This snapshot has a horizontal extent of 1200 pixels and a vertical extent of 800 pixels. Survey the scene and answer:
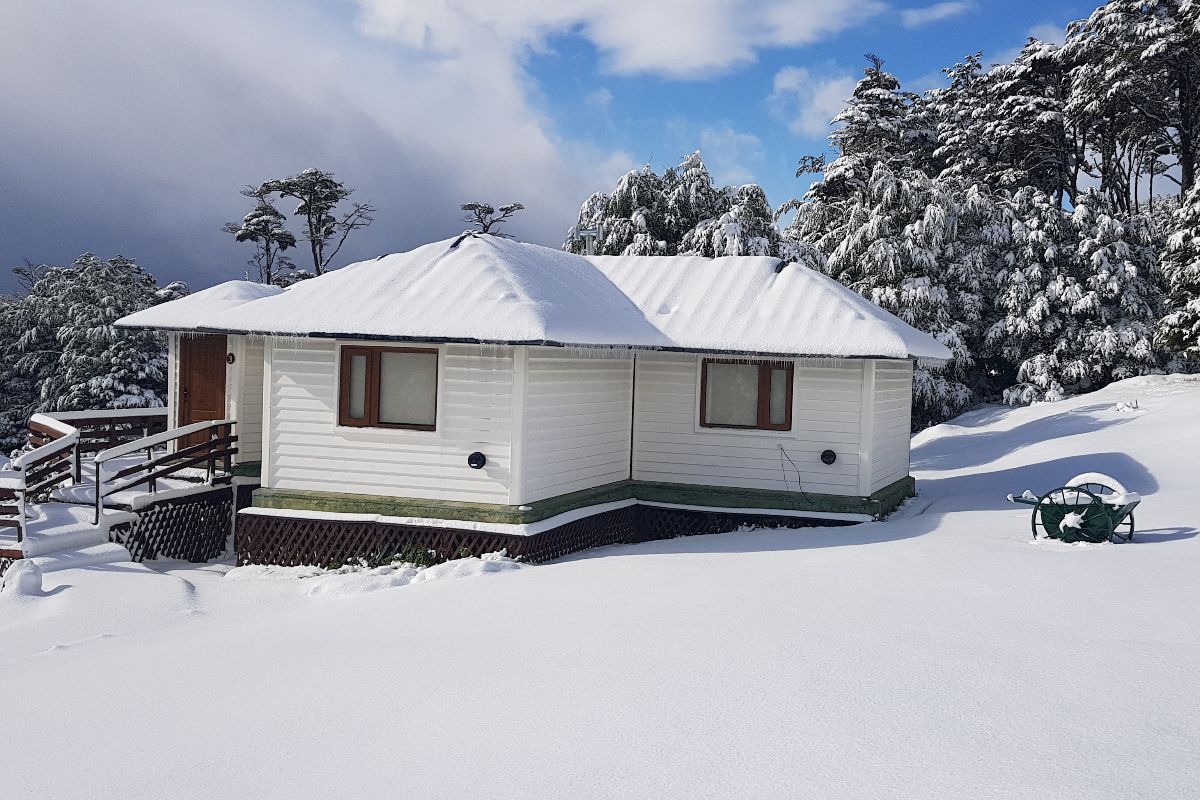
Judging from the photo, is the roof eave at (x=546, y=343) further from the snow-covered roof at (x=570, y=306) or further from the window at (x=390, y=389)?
the window at (x=390, y=389)

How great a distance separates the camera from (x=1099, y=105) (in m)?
32.2

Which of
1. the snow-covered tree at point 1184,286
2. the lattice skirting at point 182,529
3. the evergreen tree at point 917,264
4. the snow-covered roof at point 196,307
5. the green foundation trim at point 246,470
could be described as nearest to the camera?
the lattice skirting at point 182,529

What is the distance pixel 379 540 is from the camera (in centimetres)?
1059

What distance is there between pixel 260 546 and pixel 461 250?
4.31m

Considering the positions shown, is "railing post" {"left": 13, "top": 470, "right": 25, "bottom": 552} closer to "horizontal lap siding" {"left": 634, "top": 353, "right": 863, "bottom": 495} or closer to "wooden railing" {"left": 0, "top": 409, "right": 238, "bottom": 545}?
"wooden railing" {"left": 0, "top": 409, "right": 238, "bottom": 545}

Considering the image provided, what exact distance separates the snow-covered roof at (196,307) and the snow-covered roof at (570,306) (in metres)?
0.06

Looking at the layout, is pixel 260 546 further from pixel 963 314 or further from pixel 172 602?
pixel 963 314

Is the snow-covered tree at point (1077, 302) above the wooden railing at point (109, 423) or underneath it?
above

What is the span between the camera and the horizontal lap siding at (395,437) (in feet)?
33.7

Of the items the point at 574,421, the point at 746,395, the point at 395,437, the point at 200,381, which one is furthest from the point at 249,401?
the point at 746,395

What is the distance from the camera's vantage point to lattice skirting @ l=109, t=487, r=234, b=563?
39.2 ft

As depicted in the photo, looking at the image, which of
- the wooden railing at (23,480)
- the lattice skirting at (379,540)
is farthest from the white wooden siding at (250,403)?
the lattice skirting at (379,540)

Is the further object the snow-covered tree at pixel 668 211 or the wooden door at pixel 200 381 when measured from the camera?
the snow-covered tree at pixel 668 211

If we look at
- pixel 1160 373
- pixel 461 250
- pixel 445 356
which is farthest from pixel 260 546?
pixel 1160 373
